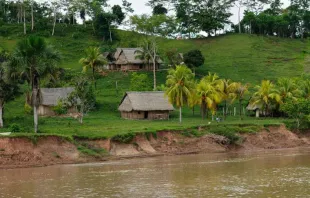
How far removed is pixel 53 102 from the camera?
6016 cm

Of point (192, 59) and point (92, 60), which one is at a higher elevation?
point (192, 59)

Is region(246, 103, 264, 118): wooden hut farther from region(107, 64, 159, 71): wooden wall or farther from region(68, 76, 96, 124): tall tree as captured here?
region(107, 64, 159, 71): wooden wall

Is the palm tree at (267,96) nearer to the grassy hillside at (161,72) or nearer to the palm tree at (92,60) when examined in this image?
the grassy hillside at (161,72)

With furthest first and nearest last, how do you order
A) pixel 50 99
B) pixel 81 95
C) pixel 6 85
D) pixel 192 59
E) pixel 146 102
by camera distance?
pixel 192 59 → pixel 50 99 → pixel 146 102 → pixel 81 95 → pixel 6 85

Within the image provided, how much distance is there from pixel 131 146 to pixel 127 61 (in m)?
36.1

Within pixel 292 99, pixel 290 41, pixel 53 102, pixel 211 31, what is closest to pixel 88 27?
pixel 211 31

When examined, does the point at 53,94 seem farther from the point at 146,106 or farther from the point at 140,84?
the point at 140,84

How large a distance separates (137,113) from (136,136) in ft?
43.4

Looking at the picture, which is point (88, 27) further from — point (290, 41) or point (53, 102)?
point (53, 102)

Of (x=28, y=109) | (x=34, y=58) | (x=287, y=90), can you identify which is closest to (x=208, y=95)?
(x=287, y=90)

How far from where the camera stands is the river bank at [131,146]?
138ft

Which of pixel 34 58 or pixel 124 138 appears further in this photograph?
pixel 124 138

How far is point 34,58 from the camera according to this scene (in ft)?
147

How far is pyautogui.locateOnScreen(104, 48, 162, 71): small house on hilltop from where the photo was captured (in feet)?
270
